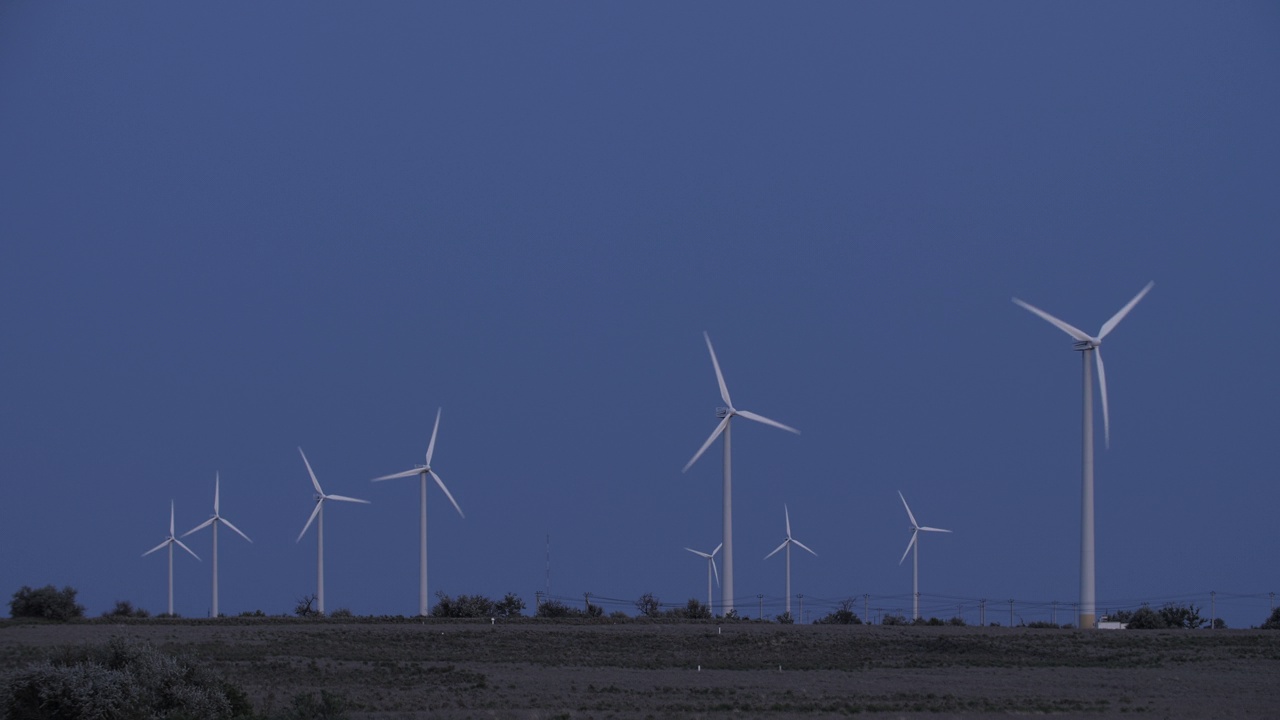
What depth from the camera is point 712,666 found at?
45.4 metres

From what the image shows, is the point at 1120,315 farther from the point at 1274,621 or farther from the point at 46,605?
the point at 46,605

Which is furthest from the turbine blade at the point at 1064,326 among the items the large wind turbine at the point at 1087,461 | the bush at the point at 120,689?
the bush at the point at 120,689

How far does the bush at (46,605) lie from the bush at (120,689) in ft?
110

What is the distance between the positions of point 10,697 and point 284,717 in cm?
614

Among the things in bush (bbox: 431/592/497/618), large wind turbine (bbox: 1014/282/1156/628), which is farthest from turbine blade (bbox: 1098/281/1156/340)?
bush (bbox: 431/592/497/618)

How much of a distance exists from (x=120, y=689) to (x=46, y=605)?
37.8 meters

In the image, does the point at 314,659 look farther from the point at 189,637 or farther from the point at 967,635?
the point at 967,635

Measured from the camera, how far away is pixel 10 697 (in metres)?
28.8

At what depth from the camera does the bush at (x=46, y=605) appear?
6241cm

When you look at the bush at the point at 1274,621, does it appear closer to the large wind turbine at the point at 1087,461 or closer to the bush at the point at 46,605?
the large wind turbine at the point at 1087,461

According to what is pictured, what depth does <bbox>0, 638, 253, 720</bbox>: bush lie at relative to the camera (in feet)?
93.7

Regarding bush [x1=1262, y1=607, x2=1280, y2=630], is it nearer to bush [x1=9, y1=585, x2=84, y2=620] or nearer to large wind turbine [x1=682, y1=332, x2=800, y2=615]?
large wind turbine [x1=682, y1=332, x2=800, y2=615]

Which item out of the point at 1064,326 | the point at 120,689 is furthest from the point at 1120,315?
the point at 120,689

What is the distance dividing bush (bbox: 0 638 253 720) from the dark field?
2.20 meters
